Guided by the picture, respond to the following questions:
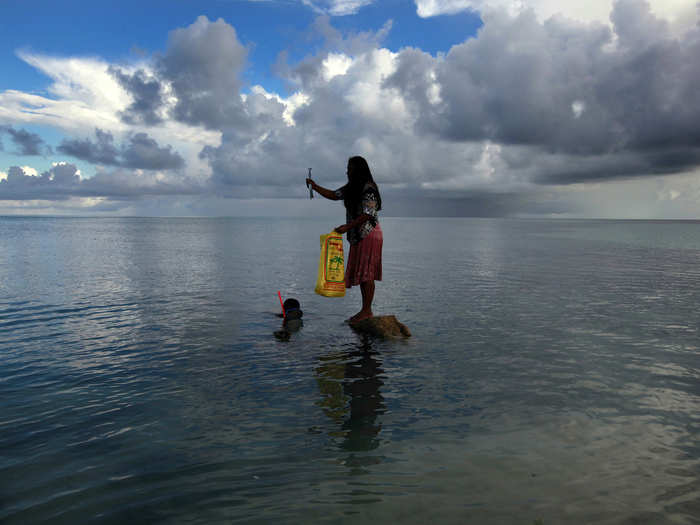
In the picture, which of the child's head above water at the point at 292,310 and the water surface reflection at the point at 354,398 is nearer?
the water surface reflection at the point at 354,398

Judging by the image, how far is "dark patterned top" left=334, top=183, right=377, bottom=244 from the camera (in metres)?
9.94

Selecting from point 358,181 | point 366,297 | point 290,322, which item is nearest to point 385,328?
point 366,297

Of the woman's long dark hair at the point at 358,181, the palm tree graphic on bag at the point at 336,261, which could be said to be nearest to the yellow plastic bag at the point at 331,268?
the palm tree graphic on bag at the point at 336,261

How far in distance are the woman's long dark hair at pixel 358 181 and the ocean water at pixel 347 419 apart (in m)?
3.25

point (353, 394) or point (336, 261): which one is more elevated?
point (336, 261)

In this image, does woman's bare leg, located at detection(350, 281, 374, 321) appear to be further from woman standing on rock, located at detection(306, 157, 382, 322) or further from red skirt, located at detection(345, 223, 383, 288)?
red skirt, located at detection(345, 223, 383, 288)

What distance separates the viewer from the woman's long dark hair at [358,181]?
393 inches

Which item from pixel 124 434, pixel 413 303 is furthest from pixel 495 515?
pixel 413 303

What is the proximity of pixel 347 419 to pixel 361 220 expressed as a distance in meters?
5.28

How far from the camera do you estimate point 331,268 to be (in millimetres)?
10148

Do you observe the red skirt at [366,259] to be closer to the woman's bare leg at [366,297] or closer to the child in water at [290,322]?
the woman's bare leg at [366,297]

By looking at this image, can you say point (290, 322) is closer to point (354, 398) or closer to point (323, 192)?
point (323, 192)

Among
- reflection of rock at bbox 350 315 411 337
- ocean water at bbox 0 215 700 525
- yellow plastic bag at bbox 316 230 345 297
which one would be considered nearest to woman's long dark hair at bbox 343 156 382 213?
yellow plastic bag at bbox 316 230 345 297

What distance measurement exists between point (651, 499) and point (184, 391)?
5.87m
